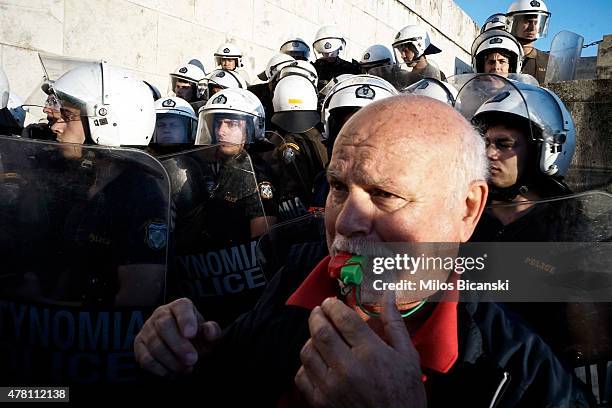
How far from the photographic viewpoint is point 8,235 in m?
1.75

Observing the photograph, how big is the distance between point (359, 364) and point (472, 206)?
0.70 m

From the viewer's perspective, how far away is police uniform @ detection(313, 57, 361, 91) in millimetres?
9086

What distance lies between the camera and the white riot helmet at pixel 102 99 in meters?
3.24

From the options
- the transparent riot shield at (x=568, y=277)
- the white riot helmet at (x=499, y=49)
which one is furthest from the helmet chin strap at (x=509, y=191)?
the white riot helmet at (x=499, y=49)

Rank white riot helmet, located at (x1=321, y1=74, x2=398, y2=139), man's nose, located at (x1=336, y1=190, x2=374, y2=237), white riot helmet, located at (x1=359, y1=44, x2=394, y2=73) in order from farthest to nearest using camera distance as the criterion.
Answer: white riot helmet, located at (x1=359, y1=44, x2=394, y2=73) < white riot helmet, located at (x1=321, y1=74, x2=398, y2=139) < man's nose, located at (x1=336, y1=190, x2=374, y2=237)

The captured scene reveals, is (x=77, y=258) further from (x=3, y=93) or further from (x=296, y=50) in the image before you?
(x=296, y=50)

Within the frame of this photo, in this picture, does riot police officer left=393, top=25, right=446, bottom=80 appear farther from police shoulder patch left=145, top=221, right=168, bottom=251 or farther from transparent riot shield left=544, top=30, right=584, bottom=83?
police shoulder patch left=145, top=221, right=168, bottom=251

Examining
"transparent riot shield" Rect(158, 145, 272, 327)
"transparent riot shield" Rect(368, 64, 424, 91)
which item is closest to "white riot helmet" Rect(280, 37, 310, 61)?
"transparent riot shield" Rect(368, 64, 424, 91)

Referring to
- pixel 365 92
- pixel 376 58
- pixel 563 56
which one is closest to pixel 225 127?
pixel 365 92

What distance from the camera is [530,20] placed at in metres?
7.41

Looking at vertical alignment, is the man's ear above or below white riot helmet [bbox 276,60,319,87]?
below

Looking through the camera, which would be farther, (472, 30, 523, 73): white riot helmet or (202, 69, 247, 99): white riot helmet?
(202, 69, 247, 99): white riot helmet

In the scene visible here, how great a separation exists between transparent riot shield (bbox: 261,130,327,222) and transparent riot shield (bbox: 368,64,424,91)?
7.18ft

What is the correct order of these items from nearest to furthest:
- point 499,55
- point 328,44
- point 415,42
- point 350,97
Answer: point 350,97 < point 499,55 < point 415,42 < point 328,44
